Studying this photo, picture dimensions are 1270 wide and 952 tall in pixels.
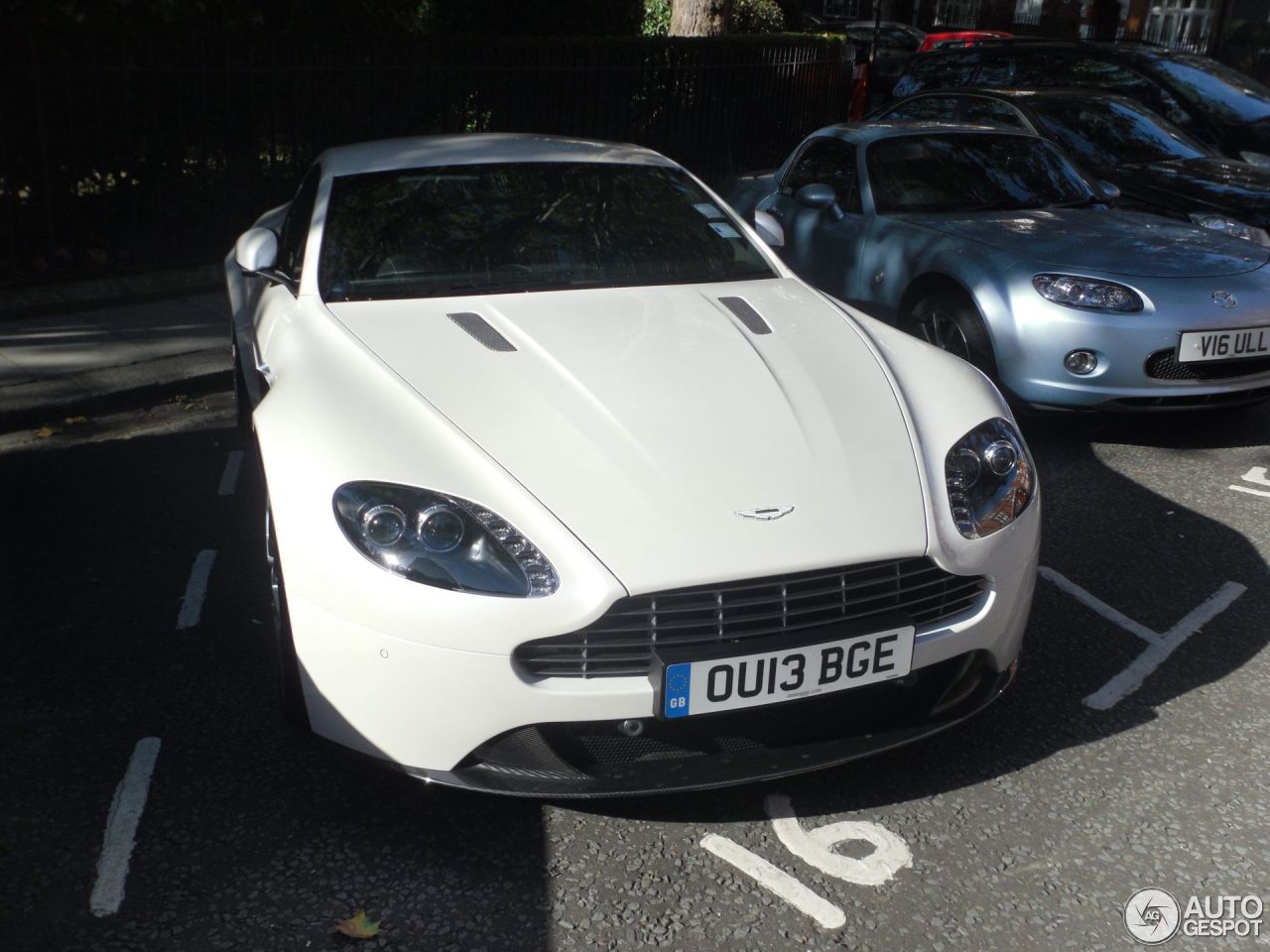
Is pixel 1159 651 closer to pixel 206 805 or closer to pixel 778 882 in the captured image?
pixel 778 882

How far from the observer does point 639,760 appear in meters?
2.75

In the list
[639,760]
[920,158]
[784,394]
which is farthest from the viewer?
[920,158]

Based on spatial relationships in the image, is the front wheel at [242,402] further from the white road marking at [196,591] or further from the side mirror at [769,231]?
the side mirror at [769,231]

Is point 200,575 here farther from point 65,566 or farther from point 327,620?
point 327,620

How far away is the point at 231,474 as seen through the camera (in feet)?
17.4

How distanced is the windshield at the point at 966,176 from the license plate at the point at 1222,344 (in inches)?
55.8

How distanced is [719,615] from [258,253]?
97.4 inches

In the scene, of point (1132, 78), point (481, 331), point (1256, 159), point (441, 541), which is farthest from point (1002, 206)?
point (441, 541)

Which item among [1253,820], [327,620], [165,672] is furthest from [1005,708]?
[165,672]

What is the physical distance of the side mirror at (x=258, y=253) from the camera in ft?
14.3

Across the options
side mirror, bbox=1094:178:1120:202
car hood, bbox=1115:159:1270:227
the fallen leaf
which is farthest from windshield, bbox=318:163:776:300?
car hood, bbox=1115:159:1270:227

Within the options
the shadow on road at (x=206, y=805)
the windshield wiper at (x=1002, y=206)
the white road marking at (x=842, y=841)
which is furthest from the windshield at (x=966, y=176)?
the white road marking at (x=842, y=841)

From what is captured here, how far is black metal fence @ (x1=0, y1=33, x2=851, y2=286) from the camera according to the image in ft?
25.9

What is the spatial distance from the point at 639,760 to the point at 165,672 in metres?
1.63
